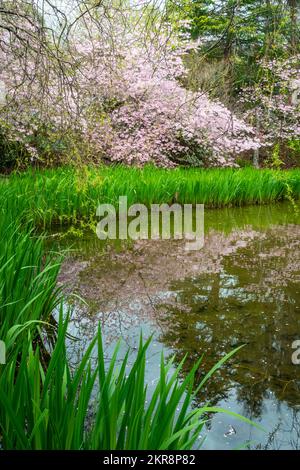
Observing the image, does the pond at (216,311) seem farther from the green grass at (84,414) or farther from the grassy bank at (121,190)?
the green grass at (84,414)

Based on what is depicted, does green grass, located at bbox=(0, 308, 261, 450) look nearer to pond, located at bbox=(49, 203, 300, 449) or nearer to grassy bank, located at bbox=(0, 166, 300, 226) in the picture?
pond, located at bbox=(49, 203, 300, 449)

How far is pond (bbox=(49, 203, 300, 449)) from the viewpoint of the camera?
2.27 meters

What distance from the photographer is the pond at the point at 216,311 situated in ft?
7.44

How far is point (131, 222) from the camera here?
709 cm

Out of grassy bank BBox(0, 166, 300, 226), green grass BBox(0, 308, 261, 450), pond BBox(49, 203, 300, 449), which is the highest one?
grassy bank BBox(0, 166, 300, 226)

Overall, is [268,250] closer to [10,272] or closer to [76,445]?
[10,272]

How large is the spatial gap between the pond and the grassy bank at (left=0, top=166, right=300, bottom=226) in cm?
50

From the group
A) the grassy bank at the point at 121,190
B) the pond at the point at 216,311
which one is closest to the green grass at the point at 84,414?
the pond at the point at 216,311

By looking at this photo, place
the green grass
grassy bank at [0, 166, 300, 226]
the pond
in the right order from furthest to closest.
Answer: grassy bank at [0, 166, 300, 226]
the pond
the green grass

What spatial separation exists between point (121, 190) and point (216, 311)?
378 cm

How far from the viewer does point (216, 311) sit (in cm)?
345

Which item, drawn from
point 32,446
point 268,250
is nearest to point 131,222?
point 268,250

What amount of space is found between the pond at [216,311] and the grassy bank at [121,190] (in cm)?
50

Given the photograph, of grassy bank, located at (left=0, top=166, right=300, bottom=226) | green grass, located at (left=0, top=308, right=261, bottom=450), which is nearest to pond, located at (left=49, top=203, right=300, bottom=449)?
grassy bank, located at (left=0, top=166, right=300, bottom=226)
